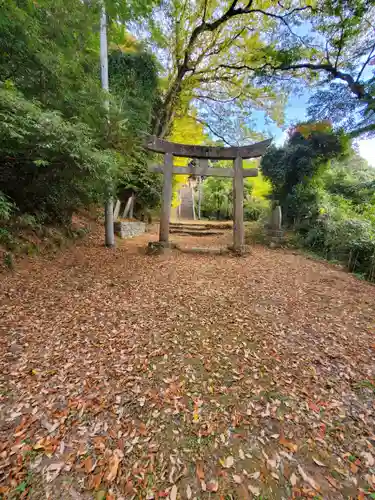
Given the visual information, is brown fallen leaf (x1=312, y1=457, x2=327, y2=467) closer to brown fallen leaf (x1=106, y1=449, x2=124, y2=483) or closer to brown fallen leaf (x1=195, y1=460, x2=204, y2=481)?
brown fallen leaf (x1=195, y1=460, x2=204, y2=481)

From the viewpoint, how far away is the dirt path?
1.26m

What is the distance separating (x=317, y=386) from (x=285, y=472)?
0.87m

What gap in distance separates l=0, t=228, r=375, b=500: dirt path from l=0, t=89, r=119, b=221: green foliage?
2.05 metres

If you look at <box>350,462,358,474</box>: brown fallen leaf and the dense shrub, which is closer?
<box>350,462,358,474</box>: brown fallen leaf

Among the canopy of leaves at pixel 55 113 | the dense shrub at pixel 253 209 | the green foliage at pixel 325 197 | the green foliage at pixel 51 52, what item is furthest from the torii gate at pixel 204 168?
the dense shrub at pixel 253 209

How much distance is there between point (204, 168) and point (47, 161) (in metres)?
4.00

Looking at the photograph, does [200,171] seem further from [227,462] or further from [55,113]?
[227,462]

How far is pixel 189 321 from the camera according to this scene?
2889mm

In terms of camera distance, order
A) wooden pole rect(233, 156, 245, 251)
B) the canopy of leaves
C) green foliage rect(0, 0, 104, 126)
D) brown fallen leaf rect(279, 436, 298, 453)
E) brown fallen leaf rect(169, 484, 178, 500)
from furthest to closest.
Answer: wooden pole rect(233, 156, 245, 251) < green foliage rect(0, 0, 104, 126) < the canopy of leaves < brown fallen leaf rect(279, 436, 298, 453) < brown fallen leaf rect(169, 484, 178, 500)

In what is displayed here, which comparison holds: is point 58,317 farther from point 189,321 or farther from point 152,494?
point 152,494

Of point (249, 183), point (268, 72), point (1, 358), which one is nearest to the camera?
point (1, 358)

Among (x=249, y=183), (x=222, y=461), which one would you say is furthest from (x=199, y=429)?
(x=249, y=183)

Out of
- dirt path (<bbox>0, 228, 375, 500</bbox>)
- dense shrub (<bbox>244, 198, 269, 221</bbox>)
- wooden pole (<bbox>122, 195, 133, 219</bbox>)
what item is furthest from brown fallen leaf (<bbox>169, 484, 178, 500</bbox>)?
dense shrub (<bbox>244, 198, 269, 221</bbox>)

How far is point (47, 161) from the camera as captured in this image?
3.39 meters
